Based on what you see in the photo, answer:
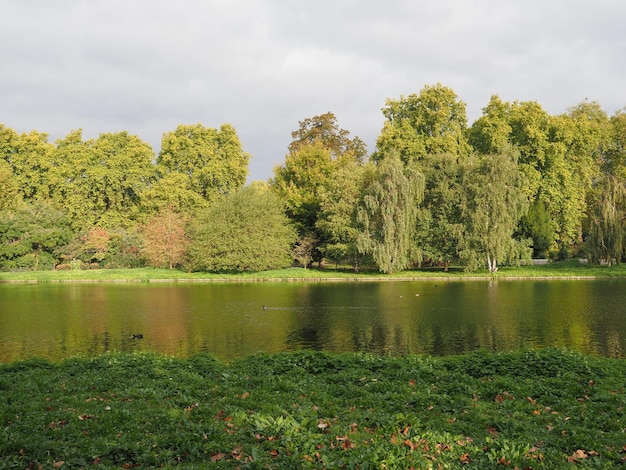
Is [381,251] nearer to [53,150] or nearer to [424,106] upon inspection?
[424,106]

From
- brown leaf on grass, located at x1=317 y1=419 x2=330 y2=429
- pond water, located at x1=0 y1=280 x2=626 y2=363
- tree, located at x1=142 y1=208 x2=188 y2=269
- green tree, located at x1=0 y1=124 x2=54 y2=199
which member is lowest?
pond water, located at x1=0 y1=280 x2=626 y2=363

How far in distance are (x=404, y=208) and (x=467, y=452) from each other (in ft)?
136

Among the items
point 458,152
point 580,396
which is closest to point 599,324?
point 580,396

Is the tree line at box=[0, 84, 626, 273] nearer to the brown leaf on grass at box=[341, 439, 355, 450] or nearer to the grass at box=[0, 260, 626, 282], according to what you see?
the grass at box=[0, 260, 626, 282]

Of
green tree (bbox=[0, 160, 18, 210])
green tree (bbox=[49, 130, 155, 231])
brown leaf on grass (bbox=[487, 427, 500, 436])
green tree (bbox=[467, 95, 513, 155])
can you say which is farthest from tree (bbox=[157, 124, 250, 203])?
brown leaf on grass (bbox=[487, 427, 500, 436])

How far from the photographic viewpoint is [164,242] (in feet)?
173

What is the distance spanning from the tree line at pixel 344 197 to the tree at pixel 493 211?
13 cm

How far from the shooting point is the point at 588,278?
1697 inches

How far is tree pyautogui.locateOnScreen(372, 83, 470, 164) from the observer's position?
175 feet

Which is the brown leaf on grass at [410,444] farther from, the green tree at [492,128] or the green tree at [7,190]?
the green tree at [7,190]

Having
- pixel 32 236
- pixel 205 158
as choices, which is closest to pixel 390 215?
pixel 205 158

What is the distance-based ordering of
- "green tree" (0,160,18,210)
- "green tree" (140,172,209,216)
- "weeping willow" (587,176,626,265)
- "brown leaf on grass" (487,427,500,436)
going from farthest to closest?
"green tree" (140,172,209,216) < "green tree" (0,160,18,210) < "weeping willow" (587,176,626,265) < "brown leaf on grass" (487,427,500,436)

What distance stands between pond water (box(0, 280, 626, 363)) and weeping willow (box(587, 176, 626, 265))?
9772 millimetres

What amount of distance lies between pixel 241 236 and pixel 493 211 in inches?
931
